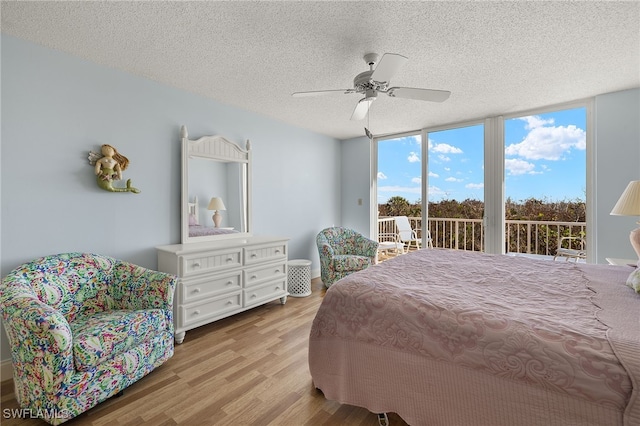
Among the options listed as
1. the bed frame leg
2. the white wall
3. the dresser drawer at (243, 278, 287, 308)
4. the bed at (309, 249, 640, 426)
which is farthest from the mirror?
the white wall

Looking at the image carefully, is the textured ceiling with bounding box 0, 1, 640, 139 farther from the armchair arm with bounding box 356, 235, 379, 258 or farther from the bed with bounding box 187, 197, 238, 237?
the armchair arm with bounding box 356, 235, 379, 258

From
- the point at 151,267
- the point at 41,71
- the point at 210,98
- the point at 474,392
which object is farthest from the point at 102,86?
the point at 474,392

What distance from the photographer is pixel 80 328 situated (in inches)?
70.2

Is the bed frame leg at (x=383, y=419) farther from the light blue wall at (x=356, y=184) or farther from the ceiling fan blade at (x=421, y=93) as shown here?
the light blue wall at (x=356, y=184)

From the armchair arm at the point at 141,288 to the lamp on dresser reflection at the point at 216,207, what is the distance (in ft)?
3.55

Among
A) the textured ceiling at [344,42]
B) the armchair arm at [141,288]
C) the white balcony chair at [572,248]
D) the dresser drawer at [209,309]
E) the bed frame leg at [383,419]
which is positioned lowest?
the bed frame leg at [383,419]

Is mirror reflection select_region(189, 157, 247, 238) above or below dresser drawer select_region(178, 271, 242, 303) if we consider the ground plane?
above

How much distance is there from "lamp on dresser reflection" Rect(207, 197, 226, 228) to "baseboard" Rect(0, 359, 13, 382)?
1.86 meters

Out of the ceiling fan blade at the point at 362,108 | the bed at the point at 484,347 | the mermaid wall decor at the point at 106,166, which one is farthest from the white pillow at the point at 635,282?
the mermaid wall decor at the point at 106,166

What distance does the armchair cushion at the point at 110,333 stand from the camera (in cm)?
160

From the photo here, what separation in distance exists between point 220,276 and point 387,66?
231cm

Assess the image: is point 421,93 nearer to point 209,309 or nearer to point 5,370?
point 209,309

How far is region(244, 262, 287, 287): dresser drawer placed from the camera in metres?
3.09

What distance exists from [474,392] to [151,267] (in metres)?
2.77
